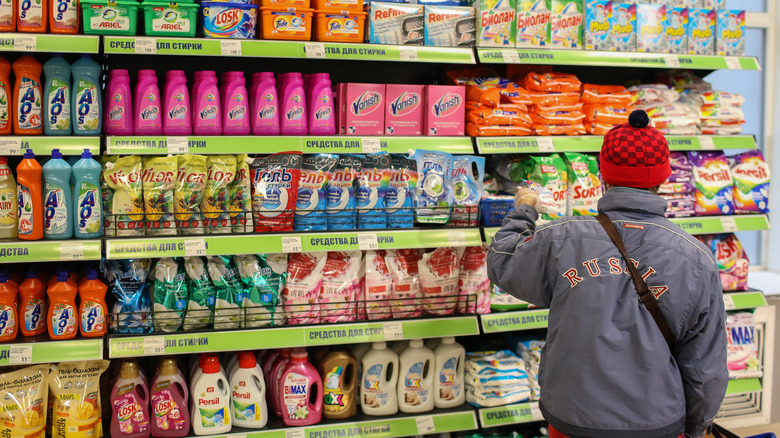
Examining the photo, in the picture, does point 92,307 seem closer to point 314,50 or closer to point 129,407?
point 129,407

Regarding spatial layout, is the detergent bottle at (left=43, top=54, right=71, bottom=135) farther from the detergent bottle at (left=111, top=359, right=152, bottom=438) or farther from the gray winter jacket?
the gray winter jacket

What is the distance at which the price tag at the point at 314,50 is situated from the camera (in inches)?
103

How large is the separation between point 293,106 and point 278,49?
23 centimetres

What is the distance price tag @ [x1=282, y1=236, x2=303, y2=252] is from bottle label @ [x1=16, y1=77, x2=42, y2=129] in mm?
1023

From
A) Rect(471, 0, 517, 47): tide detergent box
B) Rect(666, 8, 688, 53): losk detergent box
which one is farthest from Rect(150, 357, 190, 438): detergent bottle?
Rect(666, 8, 688, 53): losk detergent box

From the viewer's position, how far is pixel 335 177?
106 inches

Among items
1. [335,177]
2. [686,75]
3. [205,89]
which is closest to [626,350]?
[335,177]

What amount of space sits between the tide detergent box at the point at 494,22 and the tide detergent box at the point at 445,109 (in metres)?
0.24

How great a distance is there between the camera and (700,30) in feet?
10.5

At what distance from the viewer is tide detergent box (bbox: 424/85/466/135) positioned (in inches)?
113

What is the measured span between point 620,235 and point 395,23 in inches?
54.5

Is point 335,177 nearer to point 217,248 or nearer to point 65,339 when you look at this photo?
point 217,248

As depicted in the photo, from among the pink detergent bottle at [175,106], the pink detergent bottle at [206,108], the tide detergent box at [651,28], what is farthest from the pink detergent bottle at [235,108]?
the tide detergent box at [651,28]

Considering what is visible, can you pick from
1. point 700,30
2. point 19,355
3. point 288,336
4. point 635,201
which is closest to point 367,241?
point 288,336
